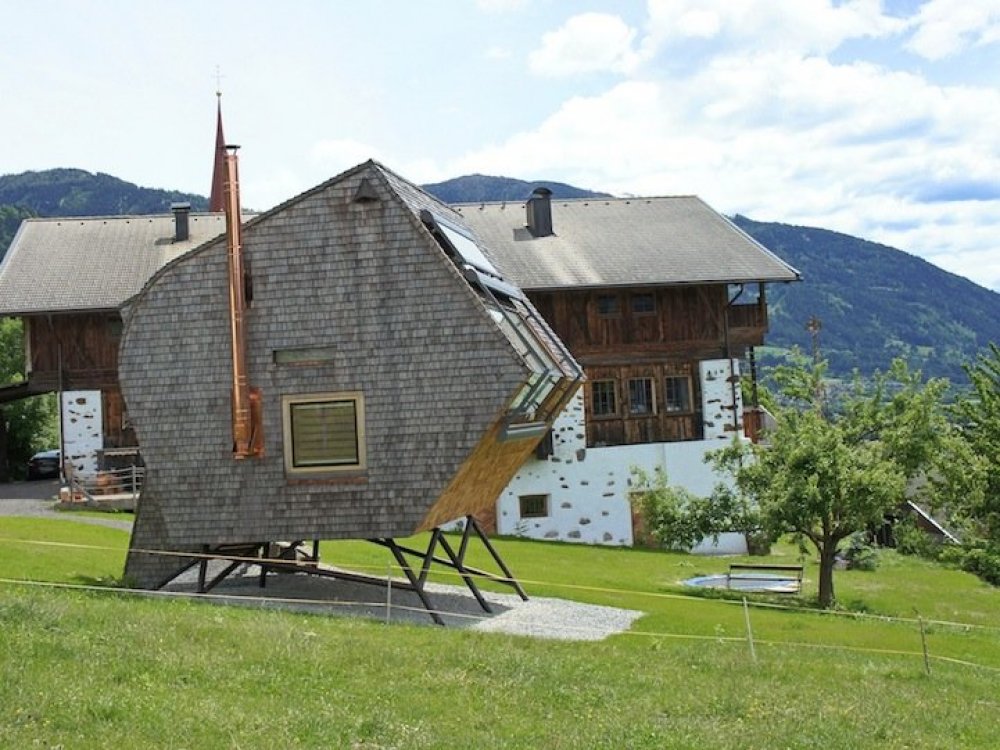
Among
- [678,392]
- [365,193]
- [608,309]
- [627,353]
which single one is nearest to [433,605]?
[365,193]

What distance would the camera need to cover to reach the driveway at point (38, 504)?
94.3 feet

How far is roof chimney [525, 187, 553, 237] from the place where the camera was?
39.6 meters

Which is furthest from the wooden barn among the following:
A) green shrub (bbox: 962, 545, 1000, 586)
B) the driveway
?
green shrub (bbox: 962, 545, 1000, 586)

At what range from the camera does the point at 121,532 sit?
2647 cm

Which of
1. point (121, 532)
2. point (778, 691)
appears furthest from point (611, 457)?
point (778, 691)

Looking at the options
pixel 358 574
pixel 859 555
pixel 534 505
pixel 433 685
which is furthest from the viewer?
pixel 534 505

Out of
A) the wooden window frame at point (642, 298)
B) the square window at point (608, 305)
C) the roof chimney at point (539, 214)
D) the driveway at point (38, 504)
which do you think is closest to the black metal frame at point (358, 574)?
the driveway at point (38, 504)

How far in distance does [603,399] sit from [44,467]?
68.2 ft

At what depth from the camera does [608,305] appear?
37.7m

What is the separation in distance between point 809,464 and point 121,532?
15.0m

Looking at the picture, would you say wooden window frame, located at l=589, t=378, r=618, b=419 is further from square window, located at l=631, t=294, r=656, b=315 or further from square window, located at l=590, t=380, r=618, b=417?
square window, located at l=631, t=294, r=656, b=315

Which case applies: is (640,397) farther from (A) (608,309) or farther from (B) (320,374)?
(B) (320,374)

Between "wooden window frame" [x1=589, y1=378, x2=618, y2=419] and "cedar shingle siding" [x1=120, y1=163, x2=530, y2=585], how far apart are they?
1914 centimetres

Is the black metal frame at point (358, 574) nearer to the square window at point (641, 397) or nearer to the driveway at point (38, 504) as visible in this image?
the driveway at point (38, 504)
